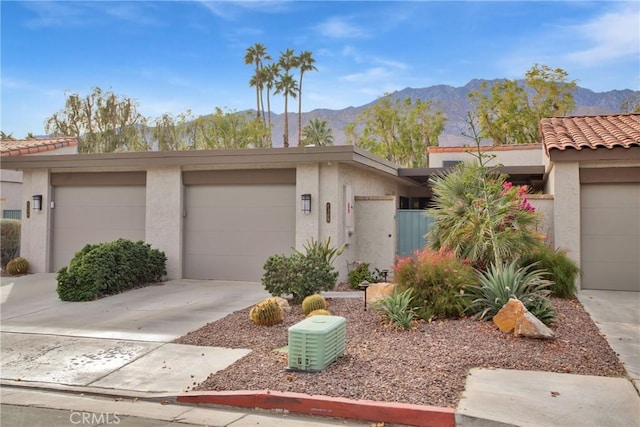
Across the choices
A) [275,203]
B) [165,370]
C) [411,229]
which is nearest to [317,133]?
[411,229]

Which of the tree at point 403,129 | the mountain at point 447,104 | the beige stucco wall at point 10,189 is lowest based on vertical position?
the beige stucco wall at point 10,189

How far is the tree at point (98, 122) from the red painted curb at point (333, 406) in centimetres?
4243

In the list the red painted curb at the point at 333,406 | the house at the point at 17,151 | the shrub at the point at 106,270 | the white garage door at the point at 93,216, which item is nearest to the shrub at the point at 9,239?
the house at the point at 17,151

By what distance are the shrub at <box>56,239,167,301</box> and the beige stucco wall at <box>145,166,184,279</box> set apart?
0.63 m

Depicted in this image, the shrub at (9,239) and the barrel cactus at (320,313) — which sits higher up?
the shrub at (9,239)

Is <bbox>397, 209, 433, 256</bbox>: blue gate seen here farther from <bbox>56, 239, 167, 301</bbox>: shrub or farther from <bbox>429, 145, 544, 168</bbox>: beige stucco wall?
<bbox>429, 145, 544, 168</bbox>: beige stucco wall

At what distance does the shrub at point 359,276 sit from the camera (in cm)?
1246

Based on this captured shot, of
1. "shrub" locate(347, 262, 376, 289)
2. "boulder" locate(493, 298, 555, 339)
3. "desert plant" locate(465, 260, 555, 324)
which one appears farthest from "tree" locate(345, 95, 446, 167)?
"boulder" locate(493, 298, 555, 339)

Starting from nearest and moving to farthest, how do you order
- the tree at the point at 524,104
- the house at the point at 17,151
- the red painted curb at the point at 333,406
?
the red painted curb at the point at 333,406 → the house at the point at 17,151 → the tree at the point at 524,104

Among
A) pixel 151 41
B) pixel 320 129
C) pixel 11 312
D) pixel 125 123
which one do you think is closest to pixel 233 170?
pixel 11 312

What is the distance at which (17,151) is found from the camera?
16.6m

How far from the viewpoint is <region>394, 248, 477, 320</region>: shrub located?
8.34 m

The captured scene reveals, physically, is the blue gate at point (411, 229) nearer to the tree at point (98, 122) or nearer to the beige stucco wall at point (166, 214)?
the beige stucco wall at point (166, 214)

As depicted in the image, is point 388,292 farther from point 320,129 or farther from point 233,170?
point 320,129
